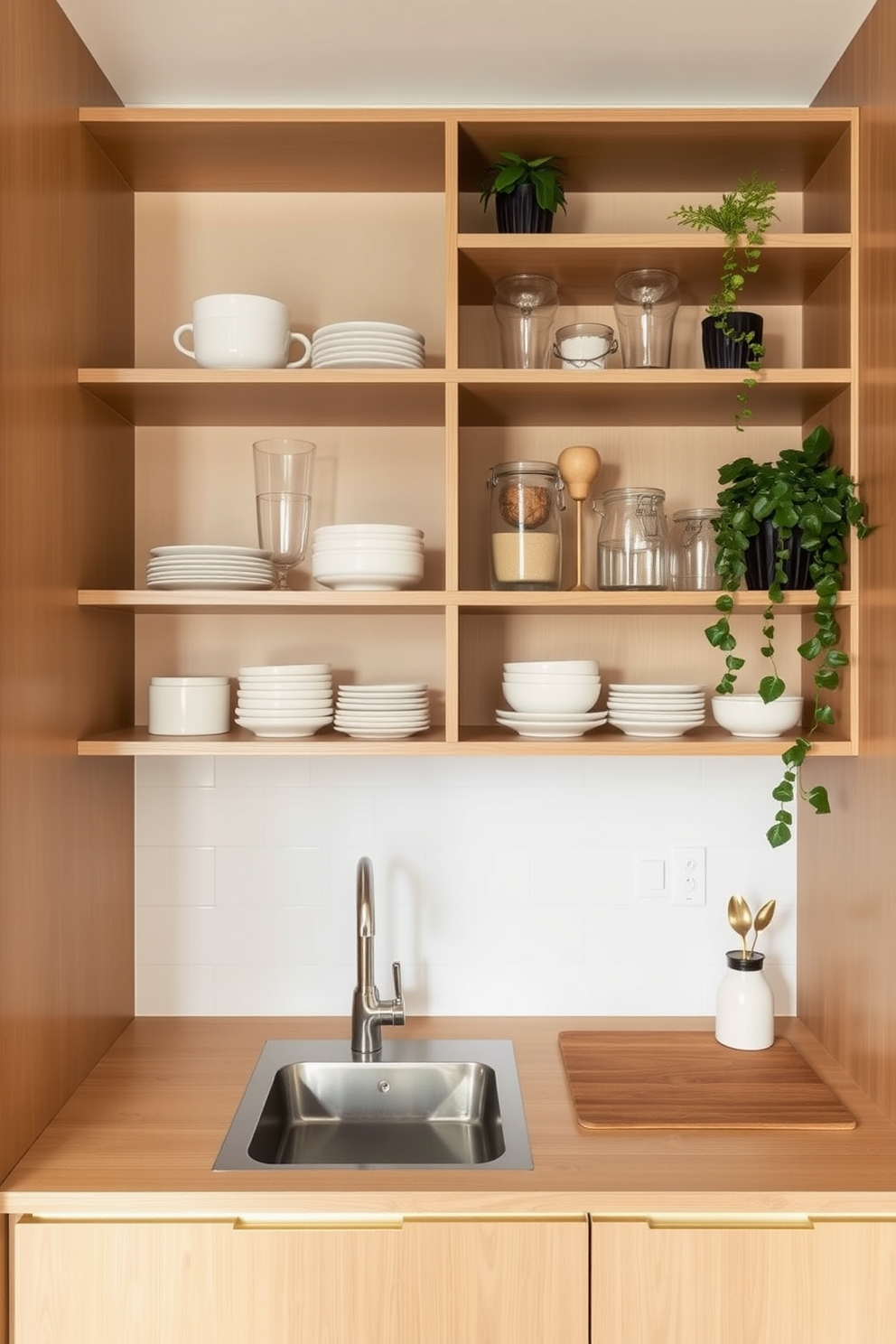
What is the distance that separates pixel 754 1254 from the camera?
1.37 metres

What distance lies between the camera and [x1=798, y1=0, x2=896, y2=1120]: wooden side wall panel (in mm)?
1553

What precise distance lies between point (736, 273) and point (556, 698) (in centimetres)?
81

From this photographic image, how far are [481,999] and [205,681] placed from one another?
82 centimetres

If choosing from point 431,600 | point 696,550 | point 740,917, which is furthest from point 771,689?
point 431,600

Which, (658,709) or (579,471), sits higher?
(579,471)

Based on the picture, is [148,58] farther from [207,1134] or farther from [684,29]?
[207,1134]

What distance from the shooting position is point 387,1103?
5.95 ft

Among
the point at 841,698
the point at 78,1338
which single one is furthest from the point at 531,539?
the point at 78,1338

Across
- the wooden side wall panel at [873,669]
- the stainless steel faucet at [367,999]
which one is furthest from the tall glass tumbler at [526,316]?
the stainless steel faucet at [367,999]

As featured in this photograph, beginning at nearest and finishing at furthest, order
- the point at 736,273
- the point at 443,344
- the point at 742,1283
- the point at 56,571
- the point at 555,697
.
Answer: the point at 742,1283
the point at 56,571
the point at 555,697
the point at 736,273
the point at 443,344

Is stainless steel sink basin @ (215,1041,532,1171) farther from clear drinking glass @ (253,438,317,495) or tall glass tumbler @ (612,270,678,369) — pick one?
tall glass tumbler @ (612,270,678,369)

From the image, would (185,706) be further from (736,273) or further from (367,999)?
(736,273)

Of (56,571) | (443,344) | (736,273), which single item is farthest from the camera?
(443,344)

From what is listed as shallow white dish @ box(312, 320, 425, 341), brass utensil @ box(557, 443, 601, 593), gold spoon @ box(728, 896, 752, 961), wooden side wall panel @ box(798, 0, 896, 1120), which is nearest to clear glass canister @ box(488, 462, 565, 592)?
brass utensil @ box(557, 443, 601, 593)
